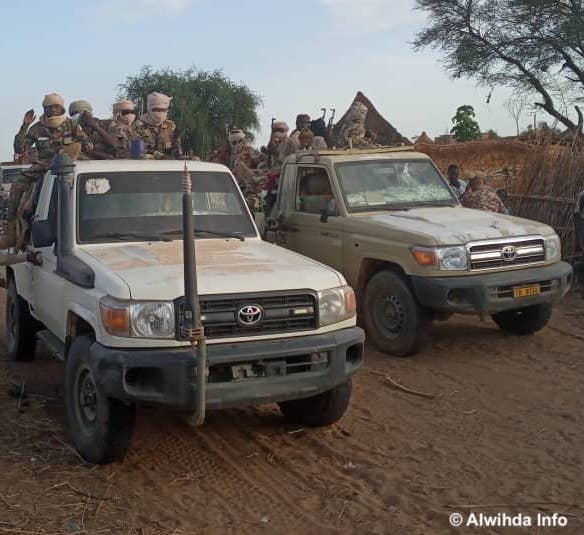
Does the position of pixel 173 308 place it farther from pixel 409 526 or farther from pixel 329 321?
pixel 409 526

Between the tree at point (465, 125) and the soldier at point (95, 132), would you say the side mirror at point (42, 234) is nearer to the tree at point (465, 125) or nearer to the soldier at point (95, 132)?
the soldier at point (95, 132)

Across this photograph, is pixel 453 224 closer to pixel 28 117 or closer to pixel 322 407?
pixel 322 407

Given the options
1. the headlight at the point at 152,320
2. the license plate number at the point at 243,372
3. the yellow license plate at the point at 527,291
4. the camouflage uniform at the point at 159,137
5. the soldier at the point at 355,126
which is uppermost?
the soldier at the point at 355,126

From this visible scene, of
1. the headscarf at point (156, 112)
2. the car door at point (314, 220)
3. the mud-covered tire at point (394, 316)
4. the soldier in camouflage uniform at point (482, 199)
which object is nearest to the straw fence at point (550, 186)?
the soldier in camouflage uniform at point (482, 199)

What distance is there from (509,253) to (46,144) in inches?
185

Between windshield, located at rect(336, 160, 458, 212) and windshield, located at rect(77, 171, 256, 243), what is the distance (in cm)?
209

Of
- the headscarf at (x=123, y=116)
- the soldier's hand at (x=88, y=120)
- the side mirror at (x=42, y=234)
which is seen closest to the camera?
the side mirror at (x=42, y=234)

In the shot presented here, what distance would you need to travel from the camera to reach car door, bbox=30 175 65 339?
5.35 meters

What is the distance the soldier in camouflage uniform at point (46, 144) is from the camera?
23.4ft

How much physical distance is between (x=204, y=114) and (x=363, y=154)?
29.4 m

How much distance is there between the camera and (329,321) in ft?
15.5

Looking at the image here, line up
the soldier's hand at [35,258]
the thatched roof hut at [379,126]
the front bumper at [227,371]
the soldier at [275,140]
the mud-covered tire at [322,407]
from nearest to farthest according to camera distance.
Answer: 1. the front bumper at [227,371]
2. the mud-covered tire at [322,407]
3. the soldier's hand at [35,258]
4. the soldier at [275,140]
5. the thatched roof hut at [379,126]

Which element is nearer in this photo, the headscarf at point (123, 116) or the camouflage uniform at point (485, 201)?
the camouflage uniform at point (485, 201)

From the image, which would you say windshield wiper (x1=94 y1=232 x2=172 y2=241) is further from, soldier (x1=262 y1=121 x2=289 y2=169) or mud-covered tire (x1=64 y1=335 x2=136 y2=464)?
soldier (x1=262 y1=121 x2=289 y2=169)
